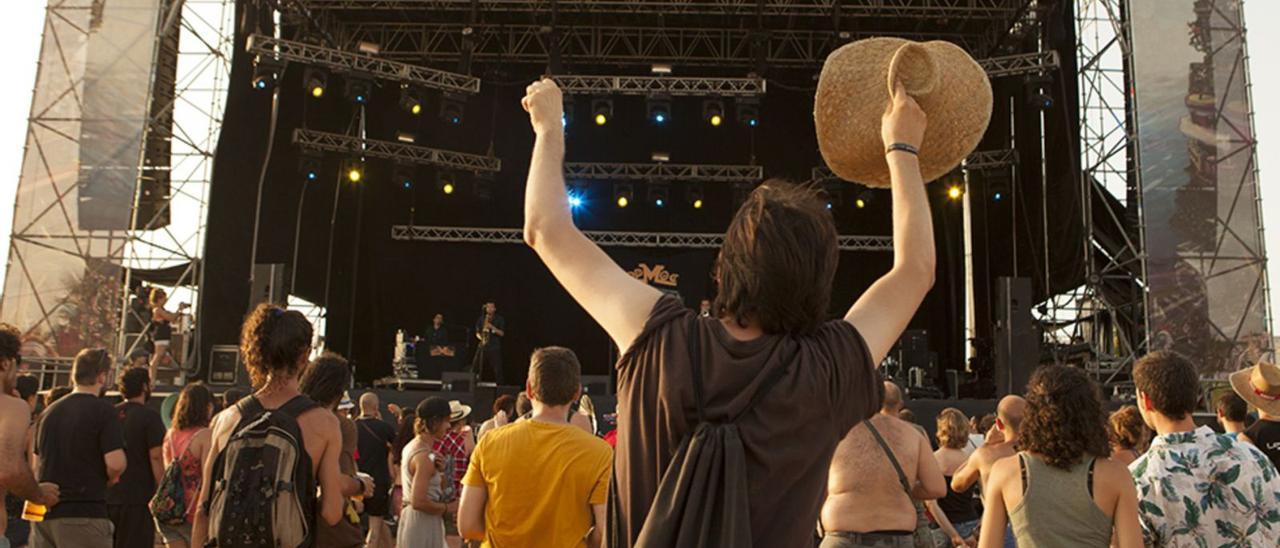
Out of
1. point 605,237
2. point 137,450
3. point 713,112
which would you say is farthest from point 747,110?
point 137,450

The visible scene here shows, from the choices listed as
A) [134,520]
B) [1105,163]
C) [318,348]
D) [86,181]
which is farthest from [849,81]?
[318,348]

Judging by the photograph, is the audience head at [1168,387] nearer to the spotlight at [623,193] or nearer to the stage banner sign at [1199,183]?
the stage banner sign at [1199,183]

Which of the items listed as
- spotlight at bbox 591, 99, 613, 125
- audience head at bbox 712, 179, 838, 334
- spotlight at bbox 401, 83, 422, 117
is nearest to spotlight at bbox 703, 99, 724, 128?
spotlight at bbox 591, 99, 613, 125

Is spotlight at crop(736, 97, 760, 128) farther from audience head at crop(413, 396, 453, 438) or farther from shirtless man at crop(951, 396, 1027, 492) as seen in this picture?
shirtless man at crop(951, 396, 1027, 492)

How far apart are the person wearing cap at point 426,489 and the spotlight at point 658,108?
11428 mm

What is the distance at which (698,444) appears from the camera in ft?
4.75

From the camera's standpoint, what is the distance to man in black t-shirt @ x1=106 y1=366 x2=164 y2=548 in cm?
552

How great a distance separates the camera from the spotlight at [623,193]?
18.8 meters

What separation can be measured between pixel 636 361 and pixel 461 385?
554 inches

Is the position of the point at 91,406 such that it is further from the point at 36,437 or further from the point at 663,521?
the point at 663,521

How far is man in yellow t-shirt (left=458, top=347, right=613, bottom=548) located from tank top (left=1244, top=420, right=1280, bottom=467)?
3659 mm

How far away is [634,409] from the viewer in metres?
1.53

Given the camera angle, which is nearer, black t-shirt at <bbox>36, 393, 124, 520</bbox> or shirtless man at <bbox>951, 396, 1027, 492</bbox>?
shirtless man at <bbox>951, 396, 1027, 492</bbox>

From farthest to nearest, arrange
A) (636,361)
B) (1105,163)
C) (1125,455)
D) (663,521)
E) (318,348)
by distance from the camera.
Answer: (318,348) → (1105,163) → (1125,455) → (636,361) → (663,521)
